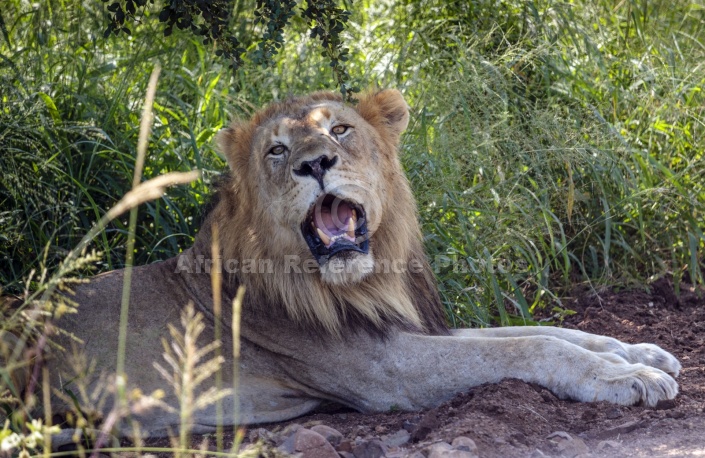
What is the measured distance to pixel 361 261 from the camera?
4117 millimetres

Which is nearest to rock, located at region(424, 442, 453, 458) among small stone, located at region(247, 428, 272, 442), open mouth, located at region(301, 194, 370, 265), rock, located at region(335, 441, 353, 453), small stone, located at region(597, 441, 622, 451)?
rock, located at region(335, 441, 353, 453)

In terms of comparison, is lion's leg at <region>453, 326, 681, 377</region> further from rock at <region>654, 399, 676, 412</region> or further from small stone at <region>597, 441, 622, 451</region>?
small stone at <region>597, 441, 622, 451</region>

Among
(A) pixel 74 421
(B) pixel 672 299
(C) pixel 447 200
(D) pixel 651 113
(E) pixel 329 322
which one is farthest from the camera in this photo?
(D) pixel 651 113

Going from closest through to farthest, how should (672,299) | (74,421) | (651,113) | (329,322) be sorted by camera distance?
(74,421) → (329,322) → (672,299) → (651,113)

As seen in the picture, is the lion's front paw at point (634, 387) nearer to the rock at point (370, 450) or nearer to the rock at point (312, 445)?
the rock at point (370, 450)

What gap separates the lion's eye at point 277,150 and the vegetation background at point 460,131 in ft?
2.67

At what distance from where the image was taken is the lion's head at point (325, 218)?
13.6 ft

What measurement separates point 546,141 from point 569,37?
1.37m

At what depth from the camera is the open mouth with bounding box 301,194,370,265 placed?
412cm

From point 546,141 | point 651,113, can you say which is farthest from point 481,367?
point 651,113

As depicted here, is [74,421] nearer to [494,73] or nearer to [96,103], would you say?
[96,103]

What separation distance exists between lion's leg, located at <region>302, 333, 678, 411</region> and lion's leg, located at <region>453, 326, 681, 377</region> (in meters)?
0.32

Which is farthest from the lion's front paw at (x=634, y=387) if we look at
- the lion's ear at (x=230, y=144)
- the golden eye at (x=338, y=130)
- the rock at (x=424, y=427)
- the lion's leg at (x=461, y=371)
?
the lion's ear at (x=230, y=144)

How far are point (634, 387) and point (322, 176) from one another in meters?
1.57
